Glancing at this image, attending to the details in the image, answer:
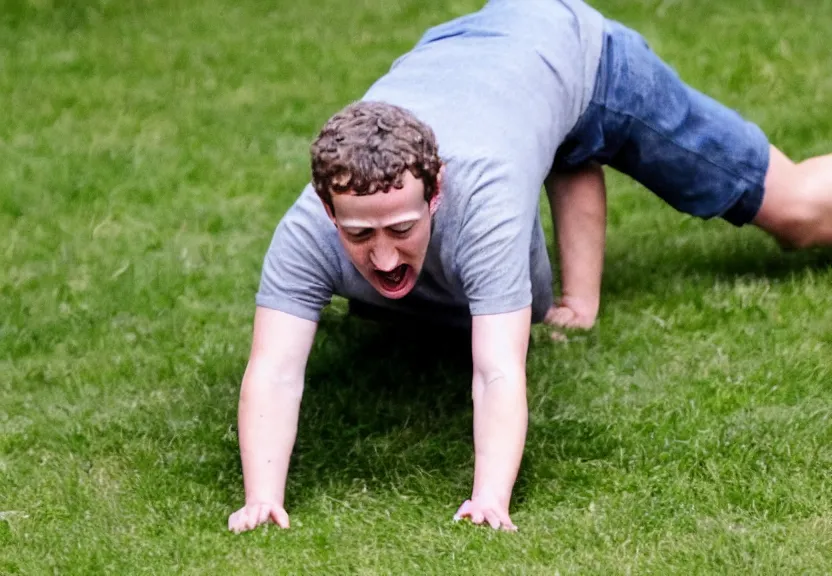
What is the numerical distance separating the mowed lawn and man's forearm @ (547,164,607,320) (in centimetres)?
19

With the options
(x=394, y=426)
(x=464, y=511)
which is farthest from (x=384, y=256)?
(x=394, y=426)

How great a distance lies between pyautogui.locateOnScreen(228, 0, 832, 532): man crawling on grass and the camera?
10.7 feet

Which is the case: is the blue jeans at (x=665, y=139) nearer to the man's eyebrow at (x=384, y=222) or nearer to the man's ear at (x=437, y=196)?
the man's ear at (x=437, y=196)

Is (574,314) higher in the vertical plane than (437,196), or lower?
lower

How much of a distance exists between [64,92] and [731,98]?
352cm

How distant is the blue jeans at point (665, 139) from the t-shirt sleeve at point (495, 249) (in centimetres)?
98

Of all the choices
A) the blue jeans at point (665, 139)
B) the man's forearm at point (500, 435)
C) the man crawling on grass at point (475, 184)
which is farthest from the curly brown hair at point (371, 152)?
the blue jeans at point (665, 139)

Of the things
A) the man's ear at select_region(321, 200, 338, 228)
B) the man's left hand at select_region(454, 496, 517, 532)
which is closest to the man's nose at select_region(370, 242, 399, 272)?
the man's ear at select_region(321, 200, 338, 228)

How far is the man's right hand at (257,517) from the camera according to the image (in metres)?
A: 3.43

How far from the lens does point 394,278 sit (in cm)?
346

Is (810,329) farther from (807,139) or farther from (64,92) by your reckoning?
(64,92)

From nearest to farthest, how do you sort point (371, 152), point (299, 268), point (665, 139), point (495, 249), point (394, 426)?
point (371, 152), point (495, 249), point (299, 268), point (394, 426), point (665, 139)

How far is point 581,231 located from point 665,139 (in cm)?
46

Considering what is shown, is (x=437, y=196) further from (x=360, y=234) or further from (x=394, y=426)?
(x=394, y=426)
